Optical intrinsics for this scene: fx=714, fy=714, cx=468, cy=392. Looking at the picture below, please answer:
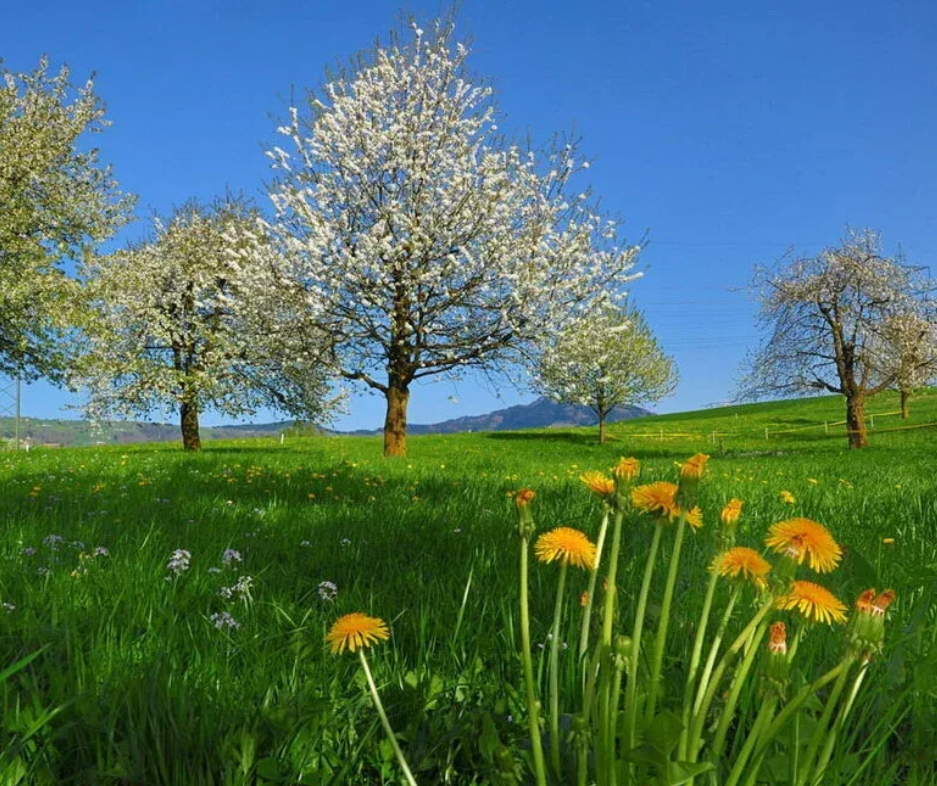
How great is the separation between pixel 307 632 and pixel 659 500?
Result: 1765 millimetres

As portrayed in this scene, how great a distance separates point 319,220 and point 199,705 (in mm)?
16441

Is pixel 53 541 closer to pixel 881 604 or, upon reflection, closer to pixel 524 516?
pixel 524 516

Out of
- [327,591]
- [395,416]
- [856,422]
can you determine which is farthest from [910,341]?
[327,591]

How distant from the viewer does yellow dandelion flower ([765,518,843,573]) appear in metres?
1.19

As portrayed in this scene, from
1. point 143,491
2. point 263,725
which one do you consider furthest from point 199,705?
point 143,491

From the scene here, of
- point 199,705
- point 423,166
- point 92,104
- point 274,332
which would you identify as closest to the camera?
point 199,705

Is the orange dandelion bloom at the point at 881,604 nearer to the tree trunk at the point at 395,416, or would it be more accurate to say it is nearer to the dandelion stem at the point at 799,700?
the dandelion stem at the point at 799,700

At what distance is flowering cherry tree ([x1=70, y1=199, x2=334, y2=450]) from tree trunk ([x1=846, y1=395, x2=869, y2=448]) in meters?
20.1

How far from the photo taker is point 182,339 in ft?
88.9

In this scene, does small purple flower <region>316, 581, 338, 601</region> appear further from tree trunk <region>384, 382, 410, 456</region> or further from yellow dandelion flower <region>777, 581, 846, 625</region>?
tree trunk <region>384, 382, 410, 456</region>

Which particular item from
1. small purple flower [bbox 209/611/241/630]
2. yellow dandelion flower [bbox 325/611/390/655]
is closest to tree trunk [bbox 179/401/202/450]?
small purple flower [bbox 209/611/241/630]

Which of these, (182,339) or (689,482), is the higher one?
(182,339)

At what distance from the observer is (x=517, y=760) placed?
1.46 metres

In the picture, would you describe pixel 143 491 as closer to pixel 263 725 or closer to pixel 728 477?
pixel 263 725
